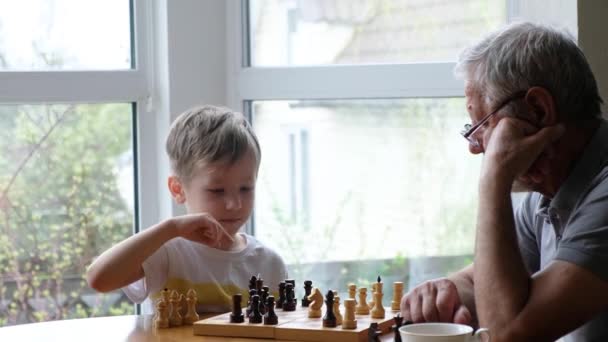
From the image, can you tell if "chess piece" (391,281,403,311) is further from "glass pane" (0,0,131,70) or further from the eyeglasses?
"glass pane" (0,0,131,70)

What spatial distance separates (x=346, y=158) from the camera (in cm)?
302

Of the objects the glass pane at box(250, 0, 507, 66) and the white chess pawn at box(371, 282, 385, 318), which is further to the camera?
the glass pane at box(250, 0, 507, 66)

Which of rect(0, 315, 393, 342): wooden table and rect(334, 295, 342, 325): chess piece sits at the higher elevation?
rect(334, 295, 342, 325): chess piece

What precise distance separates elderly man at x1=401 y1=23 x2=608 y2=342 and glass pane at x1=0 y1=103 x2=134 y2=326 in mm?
1308

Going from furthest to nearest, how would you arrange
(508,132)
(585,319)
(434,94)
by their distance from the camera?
(434,94), (508,132), (585,319)

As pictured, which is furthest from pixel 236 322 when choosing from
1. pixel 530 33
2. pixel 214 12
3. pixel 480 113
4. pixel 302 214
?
pixel 214 12

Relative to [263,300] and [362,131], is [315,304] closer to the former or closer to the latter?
[263,300]

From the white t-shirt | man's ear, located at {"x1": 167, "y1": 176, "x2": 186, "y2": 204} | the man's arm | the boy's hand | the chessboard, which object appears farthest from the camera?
man's ear, located at {"x1": 167, "y1": 176, "x2": 186, "y2": 204}

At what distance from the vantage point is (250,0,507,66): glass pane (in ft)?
9.57

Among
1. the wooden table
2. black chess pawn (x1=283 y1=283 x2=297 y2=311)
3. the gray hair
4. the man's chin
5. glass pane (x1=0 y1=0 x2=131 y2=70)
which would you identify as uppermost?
glass pane (x1=0 y1=0 x2=131 y2=70)

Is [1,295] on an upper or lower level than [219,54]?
lower

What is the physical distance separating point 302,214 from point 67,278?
2.43ft

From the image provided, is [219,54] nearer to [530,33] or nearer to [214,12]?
[214,12]

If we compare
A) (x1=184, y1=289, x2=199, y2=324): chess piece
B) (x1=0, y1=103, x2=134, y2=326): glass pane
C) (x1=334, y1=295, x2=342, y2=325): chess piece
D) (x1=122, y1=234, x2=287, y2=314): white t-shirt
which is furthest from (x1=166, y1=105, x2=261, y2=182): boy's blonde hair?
(x1=334, y1=295, x2=342, y2=325): chess piece
